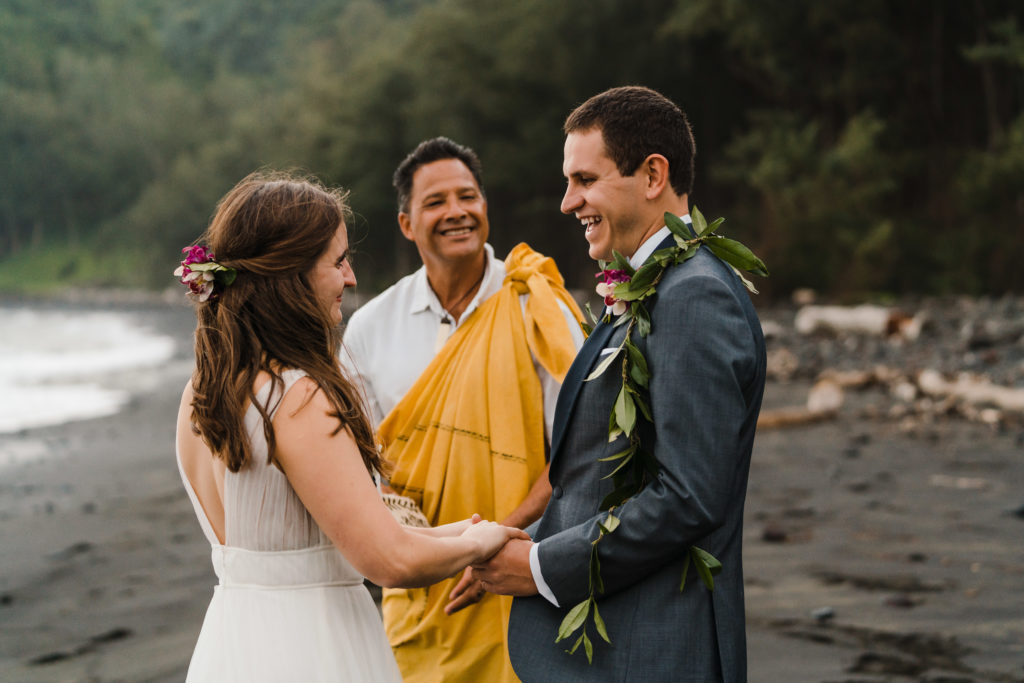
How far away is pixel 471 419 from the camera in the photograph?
11.3ft

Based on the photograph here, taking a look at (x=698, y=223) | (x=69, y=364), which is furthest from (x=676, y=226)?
(x=69, y=364)

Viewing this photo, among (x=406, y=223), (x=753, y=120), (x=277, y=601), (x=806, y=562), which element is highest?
(x=753, y=120)

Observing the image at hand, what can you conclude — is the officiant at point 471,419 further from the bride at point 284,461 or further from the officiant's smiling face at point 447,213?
the bride at point 284,461

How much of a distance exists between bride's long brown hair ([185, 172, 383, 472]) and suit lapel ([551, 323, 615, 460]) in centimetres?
47

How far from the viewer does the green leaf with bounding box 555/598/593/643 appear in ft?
7.87

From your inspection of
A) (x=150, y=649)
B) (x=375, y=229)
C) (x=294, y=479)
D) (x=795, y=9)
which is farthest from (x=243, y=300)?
(x=375, y=229)

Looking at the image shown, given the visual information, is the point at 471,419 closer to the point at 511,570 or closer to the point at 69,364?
the point at 511,570

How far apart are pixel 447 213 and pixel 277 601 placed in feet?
6.29

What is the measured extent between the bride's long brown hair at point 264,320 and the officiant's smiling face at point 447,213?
56.7 inches

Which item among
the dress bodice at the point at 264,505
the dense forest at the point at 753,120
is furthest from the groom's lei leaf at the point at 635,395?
the dense forest at the point at 753,120

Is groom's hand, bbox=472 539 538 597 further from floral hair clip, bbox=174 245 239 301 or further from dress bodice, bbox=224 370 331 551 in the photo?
floral hair clip, bbox=174 245 239 301

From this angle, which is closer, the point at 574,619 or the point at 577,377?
the point at 574,619

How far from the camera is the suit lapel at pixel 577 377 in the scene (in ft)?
8.34

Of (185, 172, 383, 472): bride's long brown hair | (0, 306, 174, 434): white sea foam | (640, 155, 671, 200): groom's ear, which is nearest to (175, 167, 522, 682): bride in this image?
(185, 172, 383, 472): bride's long brown hair
